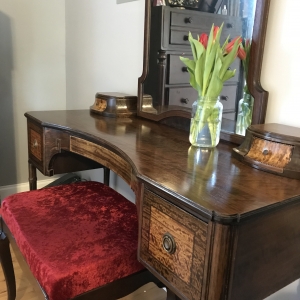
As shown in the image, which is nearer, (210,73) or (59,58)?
(210,73)

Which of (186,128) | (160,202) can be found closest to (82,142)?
(186,128)

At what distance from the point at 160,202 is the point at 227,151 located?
1.34ft

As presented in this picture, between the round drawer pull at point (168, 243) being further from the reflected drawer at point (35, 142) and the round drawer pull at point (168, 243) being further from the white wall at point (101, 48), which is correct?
the white wall at point (101, 48)

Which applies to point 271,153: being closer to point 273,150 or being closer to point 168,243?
point 273,150

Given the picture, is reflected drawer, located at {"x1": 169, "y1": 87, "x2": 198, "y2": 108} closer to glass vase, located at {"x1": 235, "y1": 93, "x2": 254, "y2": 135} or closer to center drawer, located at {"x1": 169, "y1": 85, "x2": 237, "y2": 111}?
center drawer, located at {"x1": 169, "y1": 85, "x2": 237, "y2": 111}

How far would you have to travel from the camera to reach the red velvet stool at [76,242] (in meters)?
0.95

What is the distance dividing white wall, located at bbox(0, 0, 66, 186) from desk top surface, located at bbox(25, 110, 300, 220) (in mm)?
1099

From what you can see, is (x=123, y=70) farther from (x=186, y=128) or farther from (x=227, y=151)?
(x=227, y=151)

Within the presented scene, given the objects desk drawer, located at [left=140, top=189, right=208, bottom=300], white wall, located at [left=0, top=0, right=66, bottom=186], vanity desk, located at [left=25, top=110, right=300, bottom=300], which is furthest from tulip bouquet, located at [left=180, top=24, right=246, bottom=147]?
white wall, located at [left=0, top=0, right=66, bottom=186]

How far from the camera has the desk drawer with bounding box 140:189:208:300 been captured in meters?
0.71

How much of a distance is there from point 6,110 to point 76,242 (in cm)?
163

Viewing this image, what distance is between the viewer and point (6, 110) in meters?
2.39

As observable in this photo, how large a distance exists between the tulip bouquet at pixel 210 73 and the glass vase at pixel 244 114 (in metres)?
0.11

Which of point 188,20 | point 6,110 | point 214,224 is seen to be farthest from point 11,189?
point 214,224
